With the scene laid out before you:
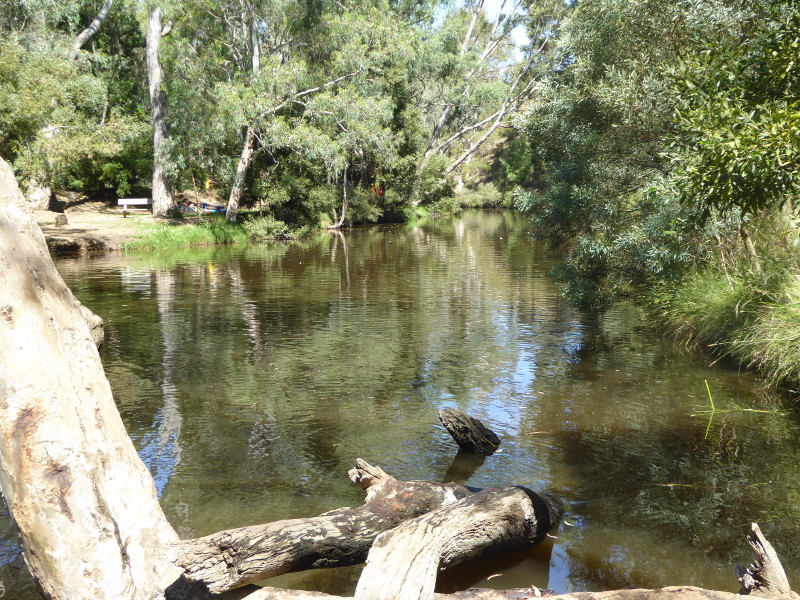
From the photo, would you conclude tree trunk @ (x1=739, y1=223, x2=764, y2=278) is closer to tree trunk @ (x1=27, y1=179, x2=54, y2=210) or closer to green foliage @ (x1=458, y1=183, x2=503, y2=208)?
tree trunk @ (x1=27, y1=179, x2=54, y2=210)

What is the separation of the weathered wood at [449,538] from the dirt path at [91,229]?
24744 millimetres

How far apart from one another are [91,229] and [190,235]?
392 cm

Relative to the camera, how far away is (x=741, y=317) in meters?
10.3

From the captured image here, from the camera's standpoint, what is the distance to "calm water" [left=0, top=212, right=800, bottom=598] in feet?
17.7

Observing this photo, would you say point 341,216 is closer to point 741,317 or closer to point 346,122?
point 346,122

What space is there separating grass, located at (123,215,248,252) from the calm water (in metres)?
12.9

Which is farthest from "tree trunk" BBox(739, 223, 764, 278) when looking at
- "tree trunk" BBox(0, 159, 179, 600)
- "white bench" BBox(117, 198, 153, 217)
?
"white bench" BBox(117, 198, 153, 217)

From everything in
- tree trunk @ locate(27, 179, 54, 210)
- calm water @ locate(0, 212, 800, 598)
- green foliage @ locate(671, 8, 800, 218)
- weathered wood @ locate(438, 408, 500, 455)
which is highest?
green foliage @ locate(671, 8, 800, 218)

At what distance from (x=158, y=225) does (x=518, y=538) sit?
2894 cm

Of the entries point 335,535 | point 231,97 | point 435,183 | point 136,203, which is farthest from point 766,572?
point 435,183

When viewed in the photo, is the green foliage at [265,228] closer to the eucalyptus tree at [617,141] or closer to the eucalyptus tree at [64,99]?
the eucalyptus tree at [64,99]

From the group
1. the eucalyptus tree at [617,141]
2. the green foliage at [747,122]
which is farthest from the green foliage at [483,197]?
the green foliage at [747,122]

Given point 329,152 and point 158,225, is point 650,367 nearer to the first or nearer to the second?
point 329,152

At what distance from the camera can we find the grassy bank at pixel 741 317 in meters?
8.86
